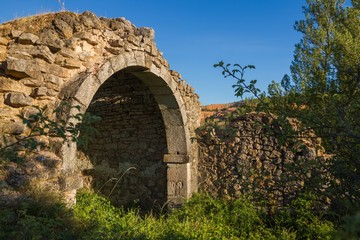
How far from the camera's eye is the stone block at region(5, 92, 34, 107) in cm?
327

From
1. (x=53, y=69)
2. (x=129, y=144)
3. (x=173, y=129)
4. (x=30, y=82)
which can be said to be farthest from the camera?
(x=129, y=144)

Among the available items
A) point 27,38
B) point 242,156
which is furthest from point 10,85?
point 242,156

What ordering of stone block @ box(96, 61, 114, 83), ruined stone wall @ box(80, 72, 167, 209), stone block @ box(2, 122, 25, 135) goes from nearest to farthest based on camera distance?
stone block @ box(2, 122, 25, 135)
stone block @ box(96, 61, 114, 83)
ruined stone wall @ box(80, 72, 167, 209)

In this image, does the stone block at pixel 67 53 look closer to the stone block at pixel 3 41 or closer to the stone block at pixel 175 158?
the stone block at pixel 3 41

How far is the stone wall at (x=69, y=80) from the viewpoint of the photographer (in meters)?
3.27

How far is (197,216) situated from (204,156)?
159cm

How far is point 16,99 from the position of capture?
328 cm

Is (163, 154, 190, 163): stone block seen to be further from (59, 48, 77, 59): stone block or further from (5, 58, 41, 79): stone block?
(5, 58, 41, 79): stone block

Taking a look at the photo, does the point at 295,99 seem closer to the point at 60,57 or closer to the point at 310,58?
the point at 60,57

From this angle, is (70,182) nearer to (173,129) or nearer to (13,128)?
(13,128)

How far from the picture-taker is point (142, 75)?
5926 millimetres

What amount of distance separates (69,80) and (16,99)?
751mm

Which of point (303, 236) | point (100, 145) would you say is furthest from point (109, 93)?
point (303, 236)

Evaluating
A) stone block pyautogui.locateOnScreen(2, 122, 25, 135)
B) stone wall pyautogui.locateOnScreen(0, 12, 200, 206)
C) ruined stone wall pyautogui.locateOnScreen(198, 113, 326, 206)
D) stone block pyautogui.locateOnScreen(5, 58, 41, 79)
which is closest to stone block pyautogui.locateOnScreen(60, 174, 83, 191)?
stone wall pyautogui.locateOnScreen(0, 12, 200, 206)
